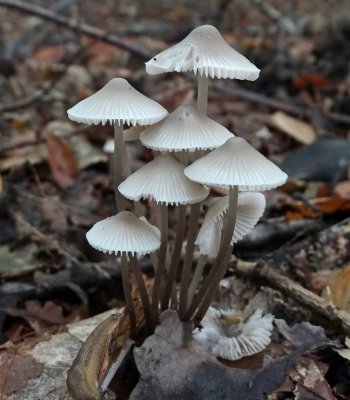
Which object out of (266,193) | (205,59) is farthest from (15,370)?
(266,193)

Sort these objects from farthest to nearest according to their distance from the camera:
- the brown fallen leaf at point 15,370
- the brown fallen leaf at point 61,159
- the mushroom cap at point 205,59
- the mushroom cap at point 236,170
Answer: the brown fallen leaf at point 61,159 < the brown fallen leaf at point 15,370 < the mushroom cap at point 205,59 < the mushroom cap at point 236,170

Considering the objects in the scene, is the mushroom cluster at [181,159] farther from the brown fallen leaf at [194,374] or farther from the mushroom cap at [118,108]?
the brown fallen leaf at [194,374]

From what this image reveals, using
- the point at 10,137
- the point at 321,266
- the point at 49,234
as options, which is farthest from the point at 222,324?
the point at 10,137

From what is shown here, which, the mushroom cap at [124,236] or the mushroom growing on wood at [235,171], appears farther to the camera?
the mushroom cap at [124,236]

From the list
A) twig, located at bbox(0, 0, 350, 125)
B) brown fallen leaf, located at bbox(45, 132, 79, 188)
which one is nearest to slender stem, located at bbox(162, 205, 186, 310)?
brown fallen leaf, located at bbox(45, 132, 79, 188)

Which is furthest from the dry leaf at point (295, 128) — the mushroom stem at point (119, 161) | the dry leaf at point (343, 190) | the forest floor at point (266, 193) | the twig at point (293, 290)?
the mushroom stem at point (119, 161)

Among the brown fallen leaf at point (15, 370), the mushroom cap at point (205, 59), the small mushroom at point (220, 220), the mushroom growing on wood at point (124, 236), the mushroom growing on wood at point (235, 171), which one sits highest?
the mushroom cap at point (205, 59)

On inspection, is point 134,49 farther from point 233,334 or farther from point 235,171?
point 235,171
